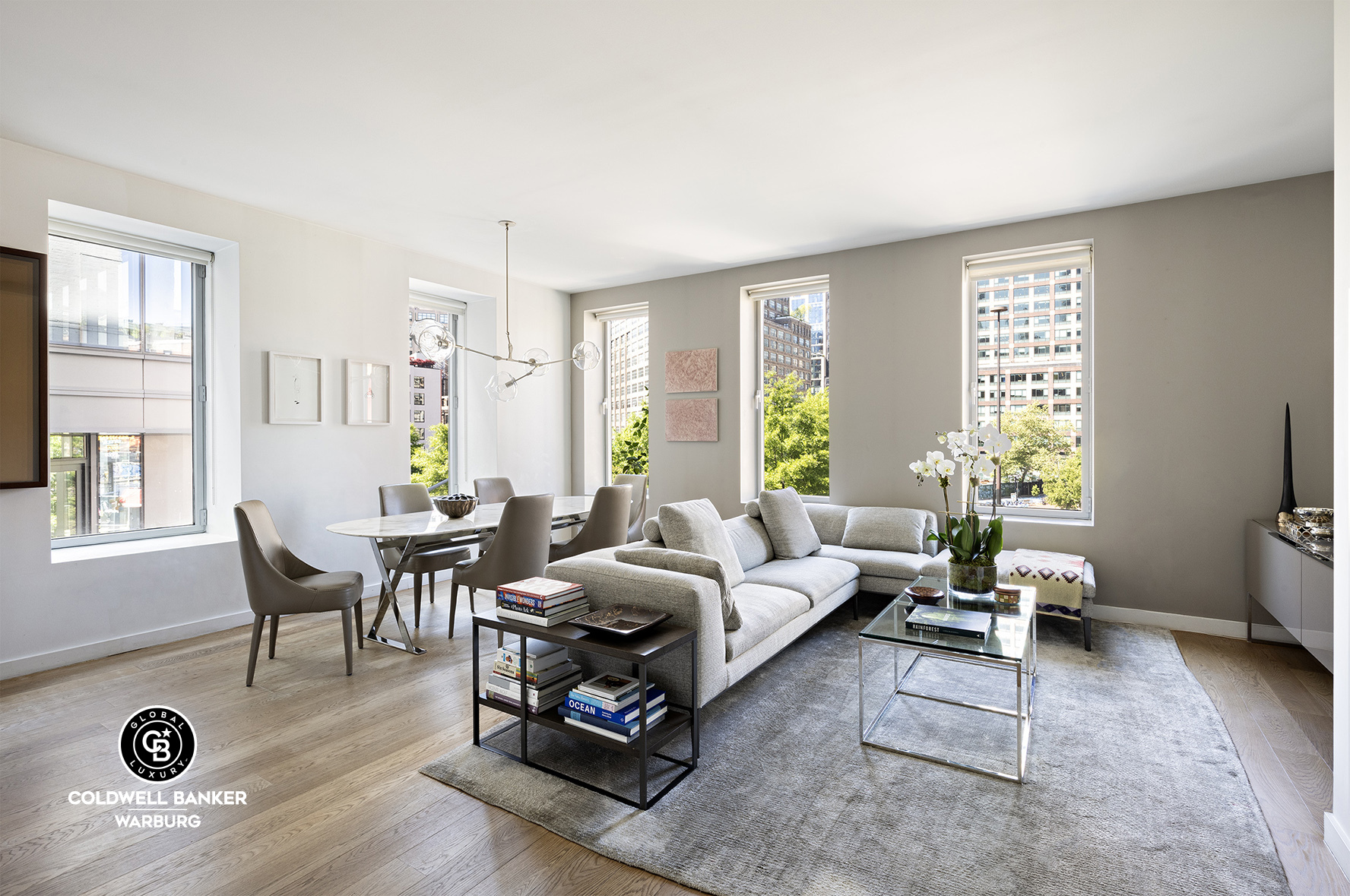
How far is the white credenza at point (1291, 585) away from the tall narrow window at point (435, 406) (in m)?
5.54

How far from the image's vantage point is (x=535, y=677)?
94.8 inches

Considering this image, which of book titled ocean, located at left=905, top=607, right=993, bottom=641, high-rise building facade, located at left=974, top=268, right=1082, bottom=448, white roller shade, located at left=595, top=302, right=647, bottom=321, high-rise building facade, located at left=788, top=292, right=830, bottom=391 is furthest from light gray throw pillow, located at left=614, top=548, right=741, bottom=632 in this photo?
white roller shade, located at left=595, top=302, right=647, bottom=321

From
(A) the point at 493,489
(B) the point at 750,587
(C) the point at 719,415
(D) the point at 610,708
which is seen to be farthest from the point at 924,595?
(A) the point at 493,489

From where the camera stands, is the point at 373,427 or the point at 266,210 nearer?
the point at 266,210

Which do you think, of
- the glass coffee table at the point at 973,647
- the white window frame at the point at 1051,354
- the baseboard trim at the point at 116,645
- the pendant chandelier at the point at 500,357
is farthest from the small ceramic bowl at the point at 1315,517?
the baseboard trim at the point at 116,645

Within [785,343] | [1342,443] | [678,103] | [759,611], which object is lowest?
[759,611]

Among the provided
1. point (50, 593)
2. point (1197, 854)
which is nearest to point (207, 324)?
point (50, 593)

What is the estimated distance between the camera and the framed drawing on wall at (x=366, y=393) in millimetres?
4766

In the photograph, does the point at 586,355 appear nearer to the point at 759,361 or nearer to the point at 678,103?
the point at 759,361

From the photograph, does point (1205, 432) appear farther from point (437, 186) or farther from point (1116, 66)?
point (437, 186)

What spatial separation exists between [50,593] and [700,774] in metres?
3.49

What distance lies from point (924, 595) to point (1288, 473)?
233 cm

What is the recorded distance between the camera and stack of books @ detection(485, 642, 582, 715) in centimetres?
241

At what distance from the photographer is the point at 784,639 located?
320cm
